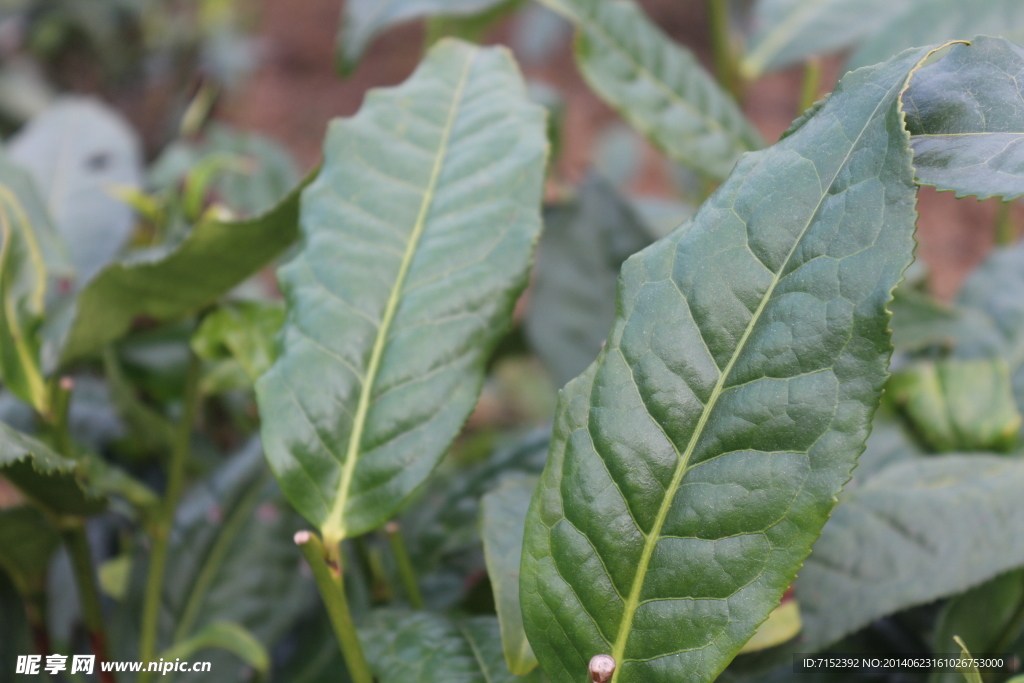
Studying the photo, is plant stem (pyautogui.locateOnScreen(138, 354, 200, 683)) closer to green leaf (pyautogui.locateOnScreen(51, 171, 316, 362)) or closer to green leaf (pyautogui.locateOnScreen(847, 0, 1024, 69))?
green leaf (pyautogui.locateOnScreen(51, 171, 316, 362))

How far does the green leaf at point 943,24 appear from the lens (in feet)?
2.48

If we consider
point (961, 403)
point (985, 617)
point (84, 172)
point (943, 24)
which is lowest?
point (985, 617)

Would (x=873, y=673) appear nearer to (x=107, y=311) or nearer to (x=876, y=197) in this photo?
(x=876, y=197)

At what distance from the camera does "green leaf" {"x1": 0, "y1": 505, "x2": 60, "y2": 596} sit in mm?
584

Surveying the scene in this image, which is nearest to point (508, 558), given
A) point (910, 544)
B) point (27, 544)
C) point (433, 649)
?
point (433, 649)

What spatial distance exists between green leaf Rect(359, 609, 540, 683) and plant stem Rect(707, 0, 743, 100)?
73 cm

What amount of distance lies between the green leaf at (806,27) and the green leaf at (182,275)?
24.3 inches

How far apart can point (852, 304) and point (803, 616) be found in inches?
11.2

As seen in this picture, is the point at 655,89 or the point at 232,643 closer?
the point at 232,643

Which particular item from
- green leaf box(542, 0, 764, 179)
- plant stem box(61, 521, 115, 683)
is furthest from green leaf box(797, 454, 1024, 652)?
plant stem box(61, 521, 115, 683)

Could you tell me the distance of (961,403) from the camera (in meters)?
0.67

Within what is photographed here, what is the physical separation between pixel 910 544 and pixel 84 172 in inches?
36.3

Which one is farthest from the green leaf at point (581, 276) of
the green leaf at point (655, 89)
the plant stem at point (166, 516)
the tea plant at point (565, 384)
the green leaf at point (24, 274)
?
the green leaf at point (24, 274)

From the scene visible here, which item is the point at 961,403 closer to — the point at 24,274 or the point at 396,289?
the point at 396,289
